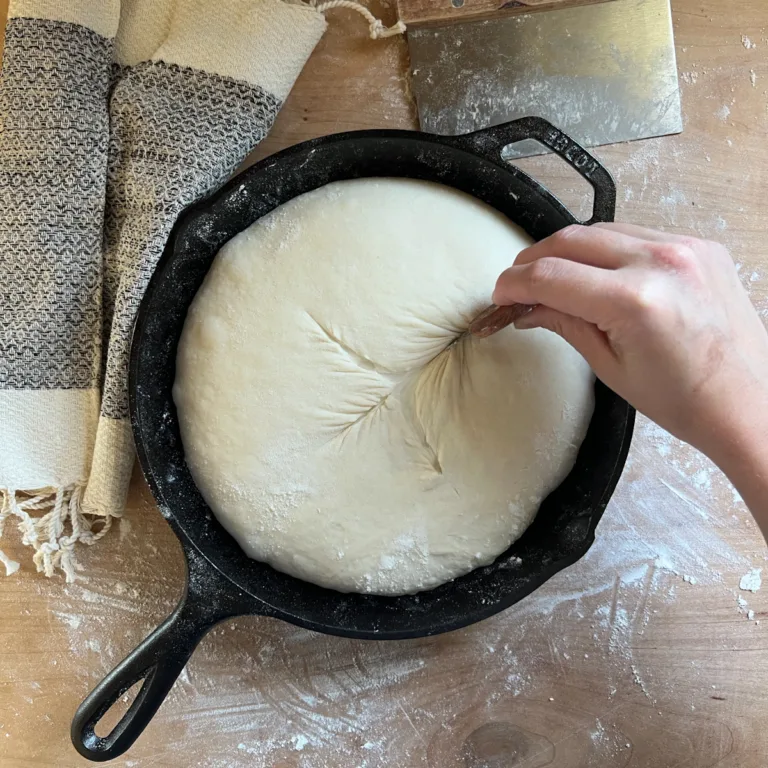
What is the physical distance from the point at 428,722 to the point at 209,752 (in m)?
0.31

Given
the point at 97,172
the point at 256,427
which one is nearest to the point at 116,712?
the point at 256,427

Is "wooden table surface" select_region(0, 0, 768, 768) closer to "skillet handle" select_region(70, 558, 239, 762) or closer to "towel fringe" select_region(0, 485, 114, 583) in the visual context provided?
"towel fringe" select_region(0, 485, 114, 583)

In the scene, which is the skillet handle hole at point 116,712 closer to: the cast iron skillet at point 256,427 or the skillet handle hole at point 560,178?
the cast iron skillet at point 256,427

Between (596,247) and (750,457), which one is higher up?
(596,247)

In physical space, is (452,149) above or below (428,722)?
above

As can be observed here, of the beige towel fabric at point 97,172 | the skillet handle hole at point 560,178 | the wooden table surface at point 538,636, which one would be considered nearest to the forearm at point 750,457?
the wooden table surface at point 538,636


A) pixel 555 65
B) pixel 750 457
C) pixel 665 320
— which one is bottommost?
pixel 750 457

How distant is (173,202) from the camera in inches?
31.6

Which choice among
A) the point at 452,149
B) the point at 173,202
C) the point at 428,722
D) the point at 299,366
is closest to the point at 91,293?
the point at 173,202

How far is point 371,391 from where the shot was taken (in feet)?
2.60

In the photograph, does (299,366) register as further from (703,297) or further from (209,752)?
(209,752)

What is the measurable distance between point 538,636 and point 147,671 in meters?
0.53

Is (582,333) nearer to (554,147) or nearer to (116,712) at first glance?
(554,147)

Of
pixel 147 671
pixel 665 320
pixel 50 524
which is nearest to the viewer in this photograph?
pixel 665 320
